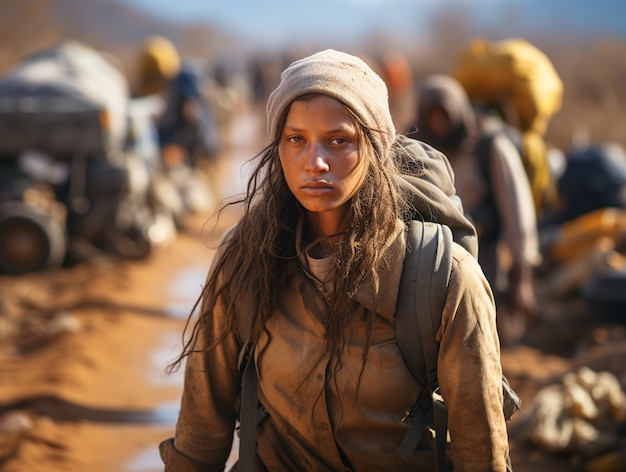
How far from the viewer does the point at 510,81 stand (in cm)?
→ 745

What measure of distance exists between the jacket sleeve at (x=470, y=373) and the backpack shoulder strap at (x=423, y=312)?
26mm

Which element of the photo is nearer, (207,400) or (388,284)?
(388,284)

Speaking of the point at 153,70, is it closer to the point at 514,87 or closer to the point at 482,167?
the point at 514,87

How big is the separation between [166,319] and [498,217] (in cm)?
346

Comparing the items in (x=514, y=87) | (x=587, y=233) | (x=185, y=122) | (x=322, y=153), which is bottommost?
(x=185, y=122)

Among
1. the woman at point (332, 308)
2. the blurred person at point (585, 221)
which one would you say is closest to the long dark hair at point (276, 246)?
the woman at point (332, 308)

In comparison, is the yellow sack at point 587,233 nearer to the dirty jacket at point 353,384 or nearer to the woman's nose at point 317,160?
the dirty jacket at point 353,384

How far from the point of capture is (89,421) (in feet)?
19.3

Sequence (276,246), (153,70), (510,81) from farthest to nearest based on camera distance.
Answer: (153,70)
(510,81)
(276,246)

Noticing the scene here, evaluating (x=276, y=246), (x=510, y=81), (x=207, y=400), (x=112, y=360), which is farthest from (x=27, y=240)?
(x=276, y=246)

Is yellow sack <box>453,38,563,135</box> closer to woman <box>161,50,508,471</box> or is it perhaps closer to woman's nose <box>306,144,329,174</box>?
woman <box>161,50,508,471</box>

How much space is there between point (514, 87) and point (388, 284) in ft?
17.4

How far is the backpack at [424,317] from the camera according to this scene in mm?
2416

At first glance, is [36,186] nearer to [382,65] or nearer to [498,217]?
[498,217]
